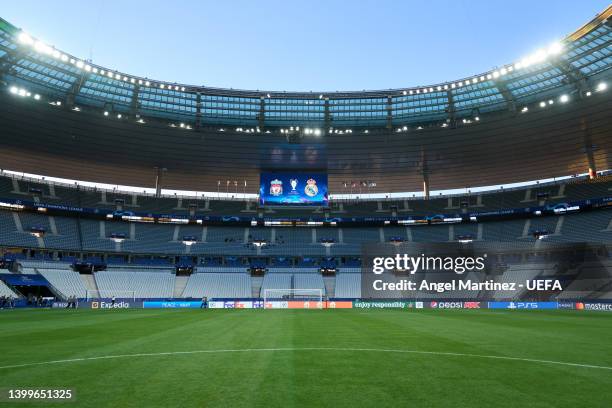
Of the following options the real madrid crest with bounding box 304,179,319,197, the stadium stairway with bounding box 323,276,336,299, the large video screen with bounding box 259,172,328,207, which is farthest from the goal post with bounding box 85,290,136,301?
the stadium stairway with bounding box 323,276,336,299

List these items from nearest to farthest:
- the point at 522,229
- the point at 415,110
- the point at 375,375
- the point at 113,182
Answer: the point at 375,375
the point at 415,110
the point at 522,229
the point at 113,182

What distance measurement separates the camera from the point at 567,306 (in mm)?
41219

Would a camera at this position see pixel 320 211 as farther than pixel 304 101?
Yes

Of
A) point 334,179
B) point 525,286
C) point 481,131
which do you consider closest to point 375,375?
point 481,131

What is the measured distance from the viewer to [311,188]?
53.3 m

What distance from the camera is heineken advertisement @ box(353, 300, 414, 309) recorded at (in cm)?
4495

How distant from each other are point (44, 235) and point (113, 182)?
12927mm

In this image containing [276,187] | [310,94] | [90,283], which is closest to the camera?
[310,94]

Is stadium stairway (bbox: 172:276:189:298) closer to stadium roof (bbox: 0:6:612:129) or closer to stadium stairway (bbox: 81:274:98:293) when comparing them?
stadium stairway (bbox: 81:274:98:293)

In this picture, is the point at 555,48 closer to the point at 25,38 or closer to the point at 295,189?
the point at 295,189

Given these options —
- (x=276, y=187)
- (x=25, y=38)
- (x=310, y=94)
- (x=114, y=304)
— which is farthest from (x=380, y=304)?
(x=25, y=38)

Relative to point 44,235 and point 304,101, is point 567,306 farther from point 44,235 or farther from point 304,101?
point 44,235

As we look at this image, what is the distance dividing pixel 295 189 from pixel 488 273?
27020 millimetres

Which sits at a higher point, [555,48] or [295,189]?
[555,48]
